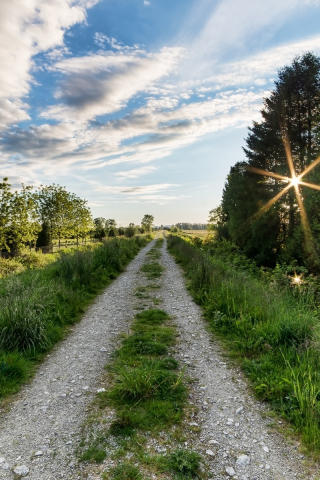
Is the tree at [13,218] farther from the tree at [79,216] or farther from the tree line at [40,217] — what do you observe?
the tree at [79,216]

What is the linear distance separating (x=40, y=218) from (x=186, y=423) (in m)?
33.5

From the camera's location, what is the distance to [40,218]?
1292 inches

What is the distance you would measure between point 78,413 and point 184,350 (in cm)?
244

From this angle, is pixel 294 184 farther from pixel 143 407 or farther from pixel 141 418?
pixel 141 418

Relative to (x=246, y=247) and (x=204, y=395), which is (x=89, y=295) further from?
(x=246, y=247)

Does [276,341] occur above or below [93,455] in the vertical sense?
above

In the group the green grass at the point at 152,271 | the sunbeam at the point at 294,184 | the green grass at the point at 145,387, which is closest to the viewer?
the green grass at the point at 145,387

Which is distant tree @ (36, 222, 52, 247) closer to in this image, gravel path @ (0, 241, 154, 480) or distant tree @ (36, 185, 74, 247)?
distant tree @ (36, 185, 74, 247)

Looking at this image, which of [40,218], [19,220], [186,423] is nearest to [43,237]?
[40,218]

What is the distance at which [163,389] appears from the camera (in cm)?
403

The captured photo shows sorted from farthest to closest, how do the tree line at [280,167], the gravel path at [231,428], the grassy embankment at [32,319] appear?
the tree line at [280,167], the grassy embankment at [32,319], the gravel path at [231,428]

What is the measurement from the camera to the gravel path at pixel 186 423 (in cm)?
281

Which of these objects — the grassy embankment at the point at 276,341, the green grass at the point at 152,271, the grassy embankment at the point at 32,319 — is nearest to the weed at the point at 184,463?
the grassy embankment at the point at 276,341

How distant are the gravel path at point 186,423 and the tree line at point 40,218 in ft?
55.0
